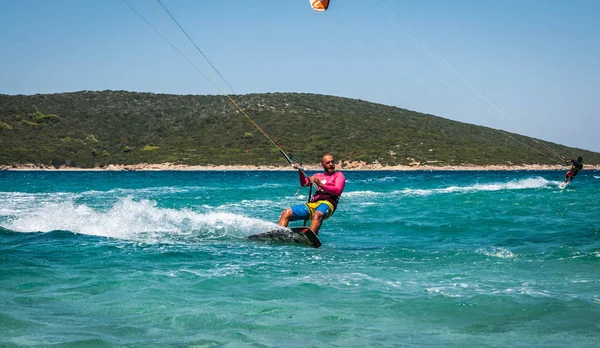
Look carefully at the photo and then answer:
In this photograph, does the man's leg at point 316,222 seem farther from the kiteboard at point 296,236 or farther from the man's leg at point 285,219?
the man's leg at point 285,219

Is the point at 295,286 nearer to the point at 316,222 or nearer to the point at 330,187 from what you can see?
the point at 316,222

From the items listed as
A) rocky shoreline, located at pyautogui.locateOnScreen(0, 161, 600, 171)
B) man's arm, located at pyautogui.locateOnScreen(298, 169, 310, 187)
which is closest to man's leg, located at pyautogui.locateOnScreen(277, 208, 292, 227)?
man's arm, located at pyautogui.locateOnScreen(298, 169, 310, 187)

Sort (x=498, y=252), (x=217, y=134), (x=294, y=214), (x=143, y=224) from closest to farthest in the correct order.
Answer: (x=498, y=252), (x=294, y=214), (x=143, y=224), (x=217, y=134)

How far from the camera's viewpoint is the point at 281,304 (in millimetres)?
6242

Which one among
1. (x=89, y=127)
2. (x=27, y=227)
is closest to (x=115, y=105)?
(x=89, y=127)

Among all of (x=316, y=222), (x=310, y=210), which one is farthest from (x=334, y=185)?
(x=316, y=222)

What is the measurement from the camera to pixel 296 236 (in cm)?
1088

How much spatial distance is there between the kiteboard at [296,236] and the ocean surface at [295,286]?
Answer: 0.65 ft

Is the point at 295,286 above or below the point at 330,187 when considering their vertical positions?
below

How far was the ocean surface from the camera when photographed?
516cm

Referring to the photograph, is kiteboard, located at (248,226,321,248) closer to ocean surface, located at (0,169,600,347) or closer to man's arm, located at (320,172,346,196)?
ocean surface, located at (0,169,600,347)

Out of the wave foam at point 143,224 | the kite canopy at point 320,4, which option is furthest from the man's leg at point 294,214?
the kite canopy at point 320,4

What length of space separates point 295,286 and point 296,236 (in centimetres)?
377

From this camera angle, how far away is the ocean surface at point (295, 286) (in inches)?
203
